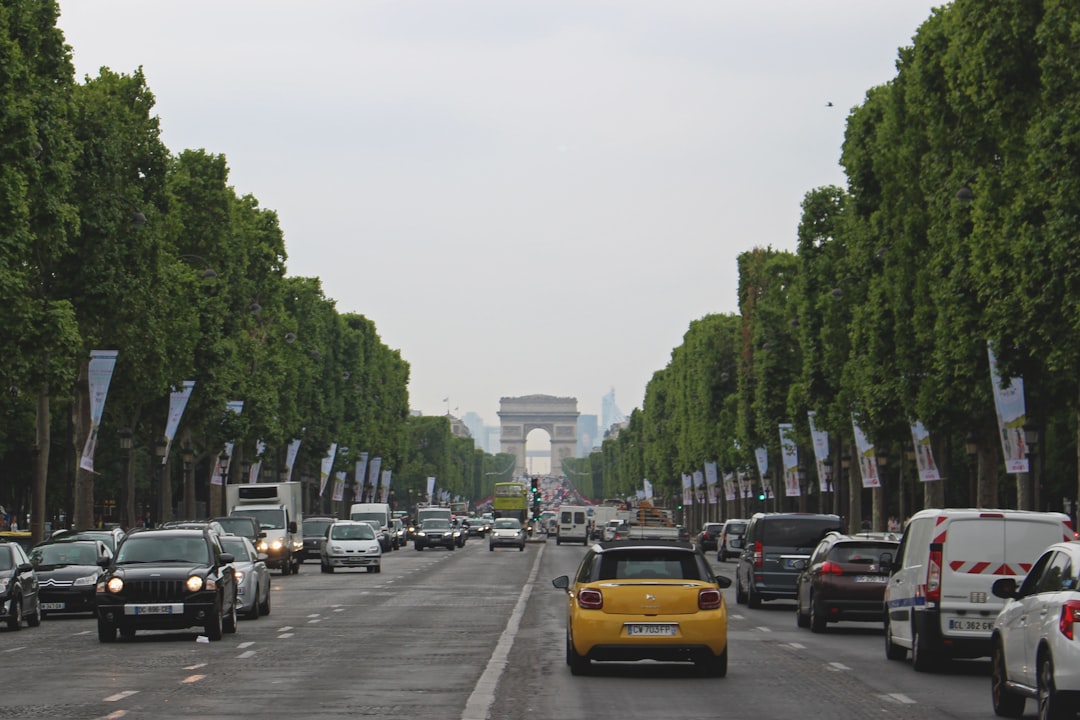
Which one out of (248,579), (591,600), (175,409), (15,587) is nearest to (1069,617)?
(591,600)

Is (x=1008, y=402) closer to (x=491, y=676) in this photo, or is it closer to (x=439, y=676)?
(x=491, y=676)

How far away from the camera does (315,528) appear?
8281 centimetres

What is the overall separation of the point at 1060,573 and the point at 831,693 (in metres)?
3.57

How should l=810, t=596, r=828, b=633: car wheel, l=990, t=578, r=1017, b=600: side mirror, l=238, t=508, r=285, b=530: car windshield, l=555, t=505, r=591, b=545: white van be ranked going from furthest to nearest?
l=555, t=505, r=591, b=545: white van < l=238, t=508, r=285, b=530: car windshield < l=810, t=596, r=828, b=633: car wheel < l=990, t=578, r=1017, b=600: side mirror

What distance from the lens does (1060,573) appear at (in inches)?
647

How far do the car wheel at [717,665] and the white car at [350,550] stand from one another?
43.7m

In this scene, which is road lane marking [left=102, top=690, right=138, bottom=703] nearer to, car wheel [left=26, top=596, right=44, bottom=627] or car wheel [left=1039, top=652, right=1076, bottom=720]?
car wheel [left=1039, top=652, right=1076, bottom=720]

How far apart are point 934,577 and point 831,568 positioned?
8.38 metres

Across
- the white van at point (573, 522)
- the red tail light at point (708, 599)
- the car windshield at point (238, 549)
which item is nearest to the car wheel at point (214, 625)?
the car windshield at point (238, 549)

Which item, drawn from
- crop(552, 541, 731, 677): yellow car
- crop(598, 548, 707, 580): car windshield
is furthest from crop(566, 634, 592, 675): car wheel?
crop(598, 548, 707, 580): car windshield

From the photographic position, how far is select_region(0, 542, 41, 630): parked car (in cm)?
3262

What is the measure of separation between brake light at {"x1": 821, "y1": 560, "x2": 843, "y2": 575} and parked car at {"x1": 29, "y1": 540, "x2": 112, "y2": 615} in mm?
15016

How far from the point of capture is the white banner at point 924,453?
177 feet

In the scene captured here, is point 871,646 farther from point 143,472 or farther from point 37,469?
point 143,472
